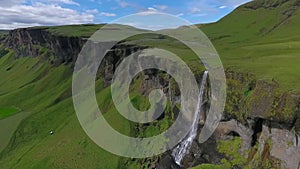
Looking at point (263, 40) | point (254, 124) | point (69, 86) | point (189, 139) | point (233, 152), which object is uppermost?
point (263, 40)

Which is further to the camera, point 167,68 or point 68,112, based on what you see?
point 68,112

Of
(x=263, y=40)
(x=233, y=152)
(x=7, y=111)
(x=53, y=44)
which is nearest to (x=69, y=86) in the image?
(x=7, y=111)

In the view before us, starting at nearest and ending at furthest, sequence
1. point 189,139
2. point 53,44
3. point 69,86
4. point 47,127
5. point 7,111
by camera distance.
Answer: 1. point 189,139
2. point 47,127
3. point 7,111
4. point 69,86
5. point 53,44

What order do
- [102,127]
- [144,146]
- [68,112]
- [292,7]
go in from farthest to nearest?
1. [292,7]
2. [68,112]
3. [102,127]
4. [144,146]

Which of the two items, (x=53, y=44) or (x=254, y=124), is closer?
(x=254, y=124)

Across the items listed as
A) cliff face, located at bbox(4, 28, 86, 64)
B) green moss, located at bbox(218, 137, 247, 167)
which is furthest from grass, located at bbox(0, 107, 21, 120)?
green moss, located at bbox(218, 137, 247, 167)

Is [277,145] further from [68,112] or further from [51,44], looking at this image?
[51,44]

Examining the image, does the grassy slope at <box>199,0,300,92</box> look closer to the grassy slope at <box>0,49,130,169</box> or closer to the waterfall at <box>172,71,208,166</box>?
the waterfall at <box>172,71,208,166</box>

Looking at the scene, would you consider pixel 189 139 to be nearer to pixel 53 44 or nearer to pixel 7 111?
pixel 7 111

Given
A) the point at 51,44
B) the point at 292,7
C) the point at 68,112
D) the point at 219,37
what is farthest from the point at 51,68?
the point at 292,7
